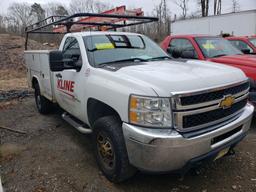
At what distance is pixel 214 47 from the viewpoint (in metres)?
6.00

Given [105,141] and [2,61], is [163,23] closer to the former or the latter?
[2,61]

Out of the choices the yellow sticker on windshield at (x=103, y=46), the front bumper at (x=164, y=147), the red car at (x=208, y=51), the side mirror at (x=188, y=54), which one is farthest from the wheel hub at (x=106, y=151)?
the side mirror at (x=188, y=54)

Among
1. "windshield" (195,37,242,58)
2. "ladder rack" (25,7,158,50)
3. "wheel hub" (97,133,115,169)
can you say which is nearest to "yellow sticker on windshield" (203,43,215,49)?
"windshield" (195,37,242,58)

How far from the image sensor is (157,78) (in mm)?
2570

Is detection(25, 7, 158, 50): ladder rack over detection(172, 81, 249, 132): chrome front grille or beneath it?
over

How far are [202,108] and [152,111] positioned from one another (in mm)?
534

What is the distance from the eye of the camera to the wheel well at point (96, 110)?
321cm

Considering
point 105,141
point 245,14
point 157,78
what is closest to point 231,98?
point 157,78

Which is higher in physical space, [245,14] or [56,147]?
[245,14]

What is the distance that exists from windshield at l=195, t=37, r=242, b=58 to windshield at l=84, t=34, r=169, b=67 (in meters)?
1.97

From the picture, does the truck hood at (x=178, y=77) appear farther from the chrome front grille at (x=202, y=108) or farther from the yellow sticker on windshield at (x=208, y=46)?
the yellow sticker on windshield at (x=208, y=46)

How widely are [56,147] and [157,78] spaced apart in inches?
101

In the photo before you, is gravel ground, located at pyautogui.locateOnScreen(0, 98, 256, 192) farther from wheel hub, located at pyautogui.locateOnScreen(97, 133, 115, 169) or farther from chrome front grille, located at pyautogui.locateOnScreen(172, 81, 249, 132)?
chrome front grille, located at pyautogui.locateOnScreen(172, 81, 249, 132)

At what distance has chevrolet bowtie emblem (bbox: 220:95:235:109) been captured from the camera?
8.92ft
